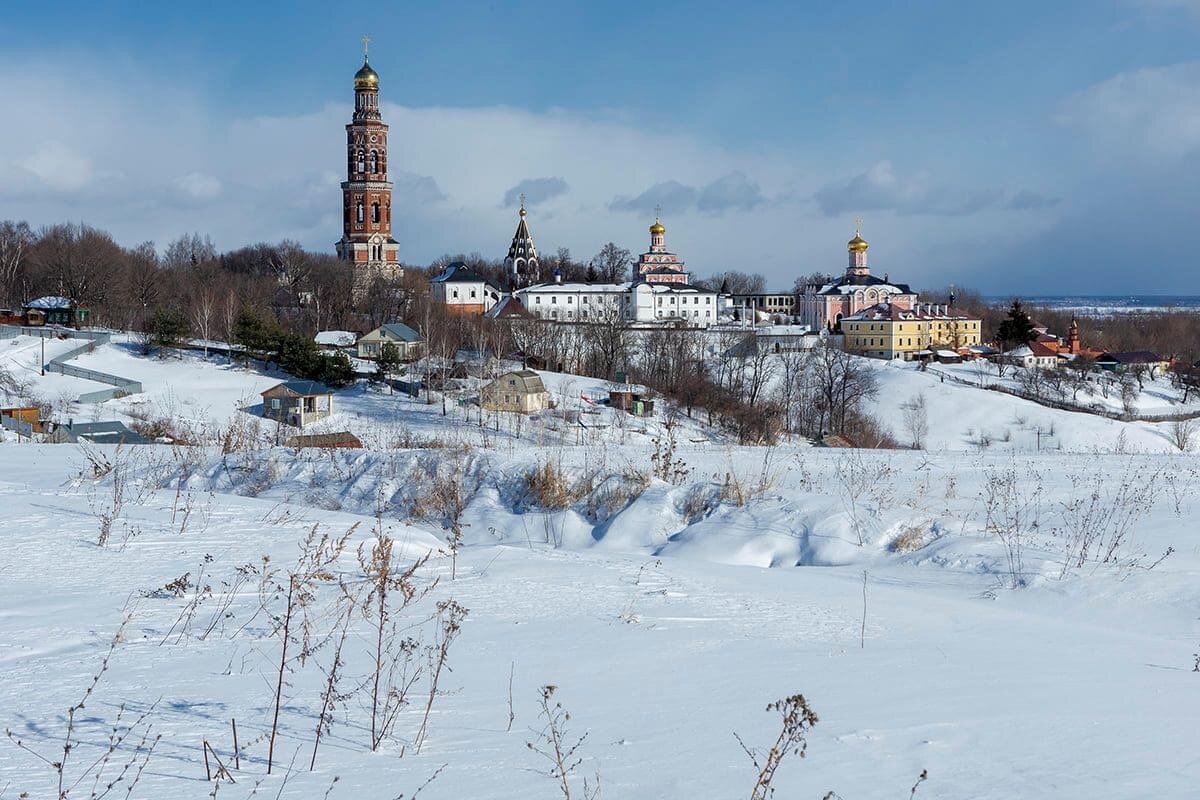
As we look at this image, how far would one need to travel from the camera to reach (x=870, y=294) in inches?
3201

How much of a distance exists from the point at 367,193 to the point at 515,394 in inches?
1558

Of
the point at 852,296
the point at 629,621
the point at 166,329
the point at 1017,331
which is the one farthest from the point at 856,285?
the point at 629,621

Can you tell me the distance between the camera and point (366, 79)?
71000 mm

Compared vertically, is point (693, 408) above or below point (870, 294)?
below

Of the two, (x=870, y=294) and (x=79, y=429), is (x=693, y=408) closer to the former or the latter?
(x=79, y=429)

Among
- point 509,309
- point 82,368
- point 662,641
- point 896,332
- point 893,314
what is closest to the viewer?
point 662,641

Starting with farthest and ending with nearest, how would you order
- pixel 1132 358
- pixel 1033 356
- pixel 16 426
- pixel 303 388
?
pixel 1132 358 < pixel 1033 356 < pixel 303 388 < pixel 16 426

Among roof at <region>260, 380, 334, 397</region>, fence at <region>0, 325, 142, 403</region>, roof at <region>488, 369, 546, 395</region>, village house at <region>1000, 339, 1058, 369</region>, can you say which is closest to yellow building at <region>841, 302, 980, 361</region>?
village house at <region>1000, 339, 1058, 369</region>

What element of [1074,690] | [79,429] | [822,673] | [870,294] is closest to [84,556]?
[822,673]

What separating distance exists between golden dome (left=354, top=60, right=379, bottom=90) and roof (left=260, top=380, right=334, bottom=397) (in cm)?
3857

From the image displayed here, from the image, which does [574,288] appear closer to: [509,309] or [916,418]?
[509,309]

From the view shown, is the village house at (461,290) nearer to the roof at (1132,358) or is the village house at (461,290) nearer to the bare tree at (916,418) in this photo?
the bare tree at (916,418)

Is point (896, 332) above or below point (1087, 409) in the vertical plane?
above

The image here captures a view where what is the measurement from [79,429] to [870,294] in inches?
2681
